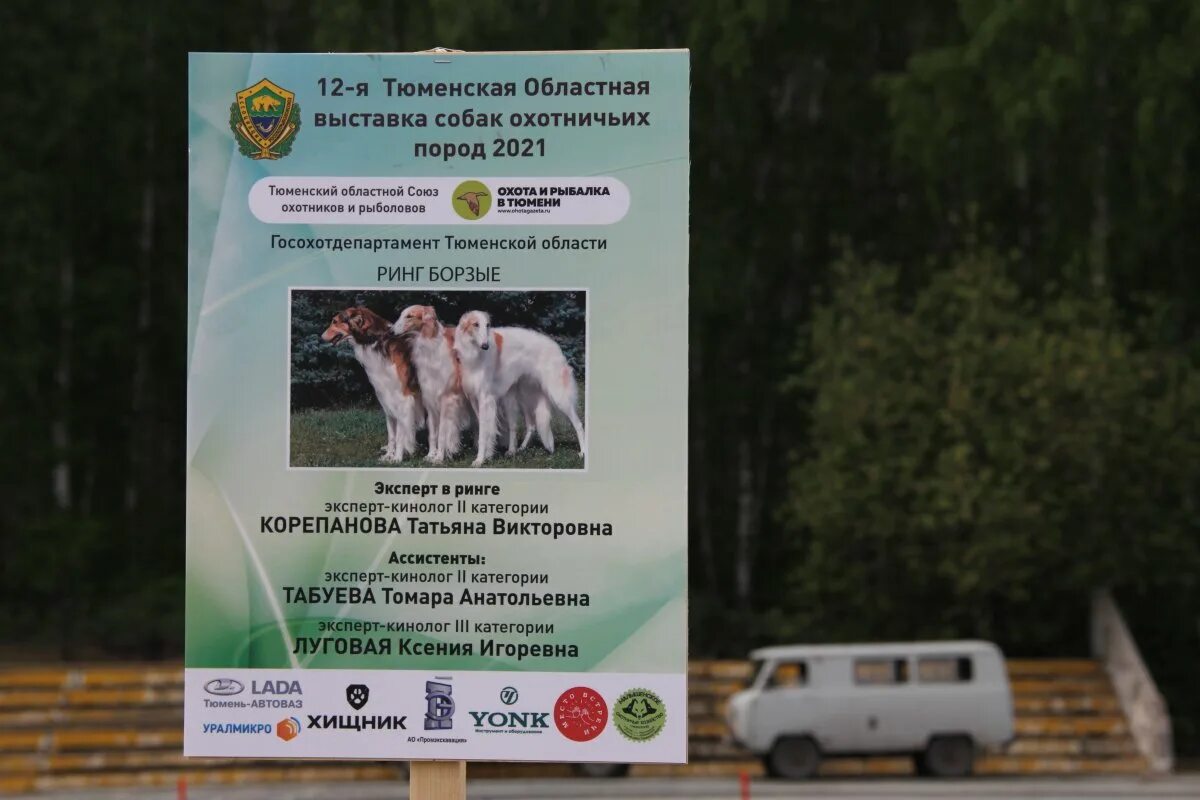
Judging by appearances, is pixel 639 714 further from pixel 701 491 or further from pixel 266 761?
pixel 701 491

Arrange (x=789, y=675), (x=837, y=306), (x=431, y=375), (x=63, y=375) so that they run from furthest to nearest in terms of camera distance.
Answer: (x=63, y=375), (x=837, y=306), (x=789, y=675), (x=431, y=375)

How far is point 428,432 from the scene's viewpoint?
191 inches

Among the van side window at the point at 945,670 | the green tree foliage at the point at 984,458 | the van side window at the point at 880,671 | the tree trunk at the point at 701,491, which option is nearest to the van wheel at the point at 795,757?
the van side window at the point at 880,671

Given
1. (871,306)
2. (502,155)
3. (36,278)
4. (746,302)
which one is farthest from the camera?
(746,302)

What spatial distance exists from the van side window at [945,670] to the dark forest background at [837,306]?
192cm

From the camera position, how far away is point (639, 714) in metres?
4.78

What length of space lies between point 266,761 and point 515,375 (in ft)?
76.6

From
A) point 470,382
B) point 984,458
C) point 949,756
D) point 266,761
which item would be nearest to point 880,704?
point 949,756

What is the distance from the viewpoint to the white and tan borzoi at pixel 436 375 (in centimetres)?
482

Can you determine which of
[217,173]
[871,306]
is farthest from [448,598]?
[871,306]

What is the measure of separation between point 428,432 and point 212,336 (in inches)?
23.0

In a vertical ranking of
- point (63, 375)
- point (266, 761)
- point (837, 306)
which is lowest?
point (266, 761)

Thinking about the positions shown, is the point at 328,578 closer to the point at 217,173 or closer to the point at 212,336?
the point at 212,336

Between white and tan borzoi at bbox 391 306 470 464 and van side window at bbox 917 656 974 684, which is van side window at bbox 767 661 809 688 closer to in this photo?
van side window at bbox 917 656 974 684
